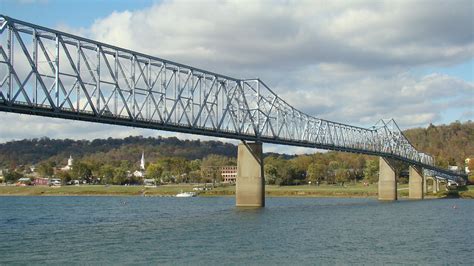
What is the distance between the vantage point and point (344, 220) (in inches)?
3583

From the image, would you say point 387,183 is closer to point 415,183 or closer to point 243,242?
point 415,183

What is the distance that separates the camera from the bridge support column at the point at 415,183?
606 feet

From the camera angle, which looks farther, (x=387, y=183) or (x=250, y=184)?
(x=387, y=183)

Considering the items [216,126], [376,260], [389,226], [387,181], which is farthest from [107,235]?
[387,181]

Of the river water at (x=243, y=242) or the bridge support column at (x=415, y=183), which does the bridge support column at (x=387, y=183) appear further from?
the river water at (x=243, y=242)

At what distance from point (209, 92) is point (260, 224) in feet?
132

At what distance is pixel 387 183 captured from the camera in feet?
572

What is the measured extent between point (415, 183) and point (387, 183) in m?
18.7

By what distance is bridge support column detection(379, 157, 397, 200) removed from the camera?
171 m

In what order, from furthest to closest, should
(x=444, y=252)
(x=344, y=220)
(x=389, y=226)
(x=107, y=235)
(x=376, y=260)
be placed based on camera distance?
(x=344, y=220) → (x=389, y=226) → (x=107, y=235) → (x=444, y=252) → (x=376, y=260)

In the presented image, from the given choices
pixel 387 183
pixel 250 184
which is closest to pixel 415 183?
pixel 387 183

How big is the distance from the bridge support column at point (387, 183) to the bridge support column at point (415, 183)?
36.1ft

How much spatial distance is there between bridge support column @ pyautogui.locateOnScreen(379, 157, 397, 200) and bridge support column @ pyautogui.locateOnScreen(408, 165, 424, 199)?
1101cm

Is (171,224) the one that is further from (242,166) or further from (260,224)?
(242,166)
